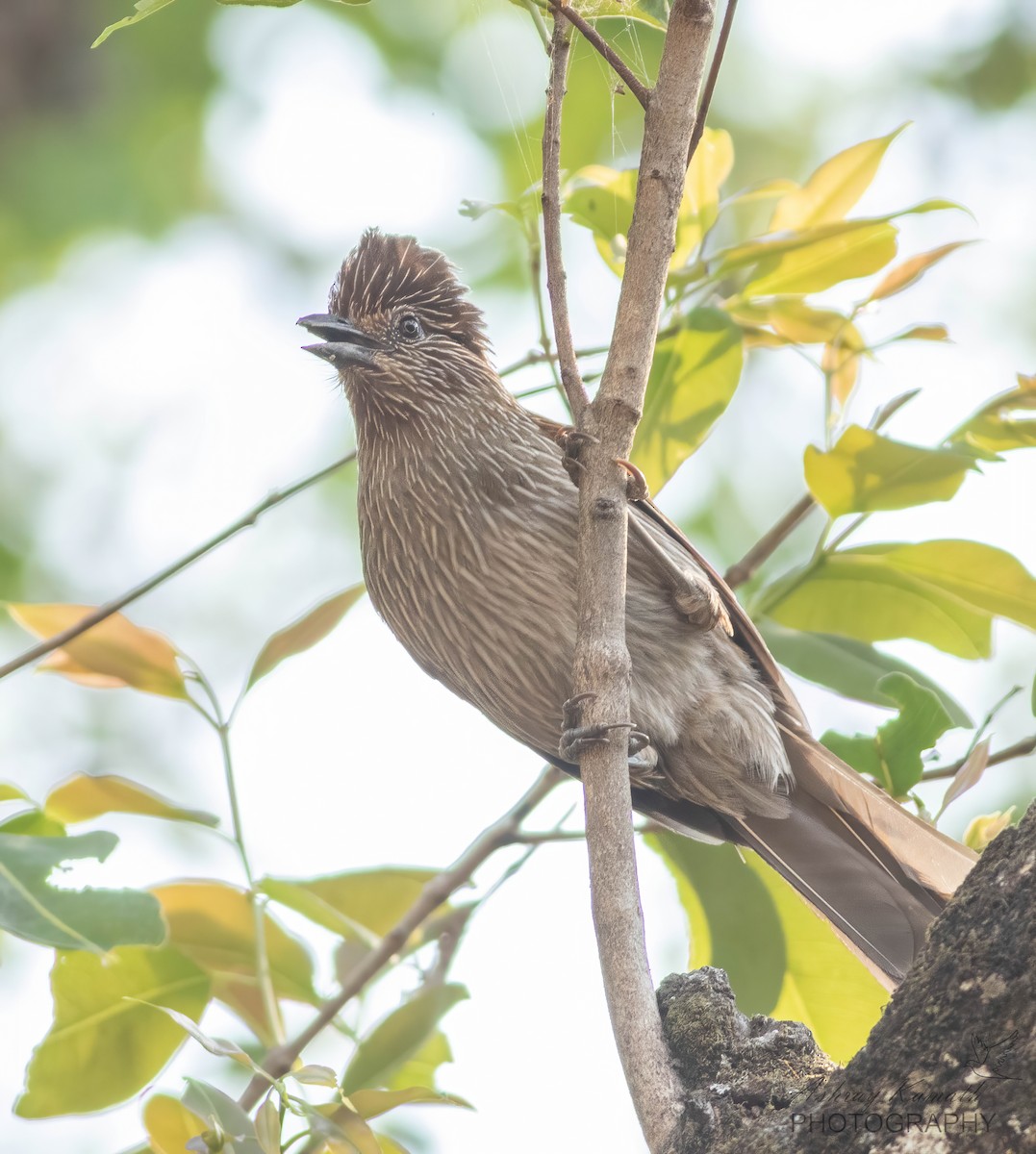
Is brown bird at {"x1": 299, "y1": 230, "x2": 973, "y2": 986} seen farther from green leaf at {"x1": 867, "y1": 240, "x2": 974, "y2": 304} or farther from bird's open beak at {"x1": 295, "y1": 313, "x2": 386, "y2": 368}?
green leaf at {"x1": 867, "y1": 240, "x2": 974, "y2": 304}

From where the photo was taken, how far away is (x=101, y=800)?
98.6 inches

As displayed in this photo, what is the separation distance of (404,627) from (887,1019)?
72.1 inches

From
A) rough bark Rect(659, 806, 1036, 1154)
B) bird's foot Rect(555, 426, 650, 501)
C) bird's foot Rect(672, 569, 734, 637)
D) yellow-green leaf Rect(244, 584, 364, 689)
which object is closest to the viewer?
rough bark Rect(659, 806, 1036, 1154)

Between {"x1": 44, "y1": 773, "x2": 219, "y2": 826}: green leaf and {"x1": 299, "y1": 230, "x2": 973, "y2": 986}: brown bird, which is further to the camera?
{"x1": 299, "y1": 230, "x2": 973, "y2": 986}: brown bird

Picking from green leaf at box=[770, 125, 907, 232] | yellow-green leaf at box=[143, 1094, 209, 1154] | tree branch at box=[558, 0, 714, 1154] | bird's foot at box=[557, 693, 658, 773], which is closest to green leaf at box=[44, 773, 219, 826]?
yellow-green leaf at box=[143, 1094, 209, 1154]

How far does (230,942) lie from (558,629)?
0.90 meters

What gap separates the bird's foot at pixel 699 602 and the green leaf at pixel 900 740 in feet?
1.64

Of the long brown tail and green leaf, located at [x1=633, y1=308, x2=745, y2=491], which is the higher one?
green leaf, located at [x1=633, y1=308, x2=745, y2=491]

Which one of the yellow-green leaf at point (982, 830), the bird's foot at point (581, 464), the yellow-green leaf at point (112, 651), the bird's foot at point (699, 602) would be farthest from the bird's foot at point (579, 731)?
the yellow-green leaf at point (112, 651)

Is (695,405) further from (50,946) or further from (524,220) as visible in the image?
(50,946)

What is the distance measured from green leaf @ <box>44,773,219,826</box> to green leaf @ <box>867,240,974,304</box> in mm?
1708

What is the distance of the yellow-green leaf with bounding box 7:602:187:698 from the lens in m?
2.59

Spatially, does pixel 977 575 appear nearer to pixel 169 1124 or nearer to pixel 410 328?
pixel 410 328

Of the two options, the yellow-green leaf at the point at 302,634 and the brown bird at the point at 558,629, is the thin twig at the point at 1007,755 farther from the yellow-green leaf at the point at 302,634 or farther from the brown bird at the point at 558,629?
the yellow-green leaf at the point at 302,634
